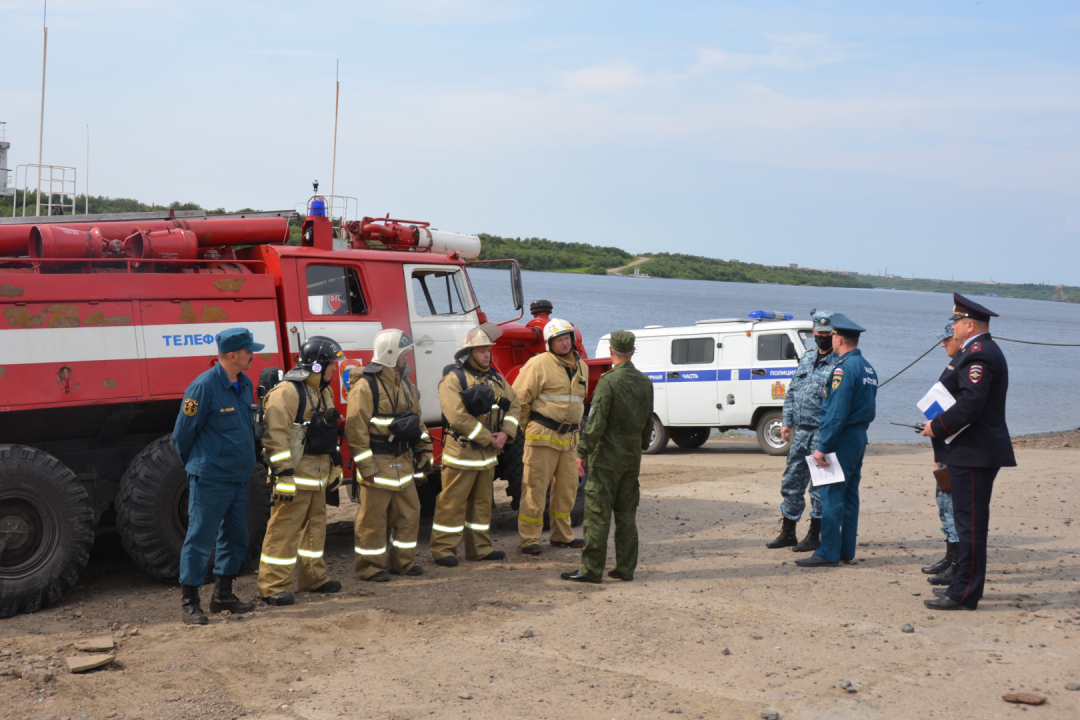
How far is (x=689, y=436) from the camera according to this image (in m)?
17.4

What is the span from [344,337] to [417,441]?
1292 mm

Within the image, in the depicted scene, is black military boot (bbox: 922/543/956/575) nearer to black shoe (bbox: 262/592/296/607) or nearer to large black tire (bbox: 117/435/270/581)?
black shoe (bbox: 262/592/296/607)

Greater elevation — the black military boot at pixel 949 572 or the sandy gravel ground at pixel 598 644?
the black military boot at pixel 949 572

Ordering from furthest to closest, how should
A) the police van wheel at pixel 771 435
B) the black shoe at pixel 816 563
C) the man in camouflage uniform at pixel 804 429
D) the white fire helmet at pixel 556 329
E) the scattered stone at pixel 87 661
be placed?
1. the police van wheel at pixel 771 435
2. the white fire helmet at pixel 556 329
3. the man in camouflage uniform at pixel 804 429
4. the black shoe at pixel 816 563
5. the scattered stone at pixel 87 661

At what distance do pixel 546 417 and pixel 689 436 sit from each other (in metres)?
10.0

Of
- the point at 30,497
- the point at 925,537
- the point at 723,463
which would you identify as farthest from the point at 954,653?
the point at 723,463

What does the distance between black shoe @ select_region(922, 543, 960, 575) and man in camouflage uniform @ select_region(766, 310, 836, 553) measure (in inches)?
37.1

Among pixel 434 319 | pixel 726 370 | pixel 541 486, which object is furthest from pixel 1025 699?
pixel 726 370

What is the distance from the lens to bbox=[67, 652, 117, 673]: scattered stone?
5024 millimetres

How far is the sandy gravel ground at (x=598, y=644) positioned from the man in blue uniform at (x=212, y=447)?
47 cm

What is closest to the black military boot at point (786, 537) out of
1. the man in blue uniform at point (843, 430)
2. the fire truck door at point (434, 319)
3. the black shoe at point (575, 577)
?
the man in blue uniform at point (843, 430)

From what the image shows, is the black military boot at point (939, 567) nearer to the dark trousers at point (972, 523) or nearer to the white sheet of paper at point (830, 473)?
the dark trousers at point (972, 523)

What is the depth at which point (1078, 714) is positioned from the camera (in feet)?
14.9

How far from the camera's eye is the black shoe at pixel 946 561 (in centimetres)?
687
